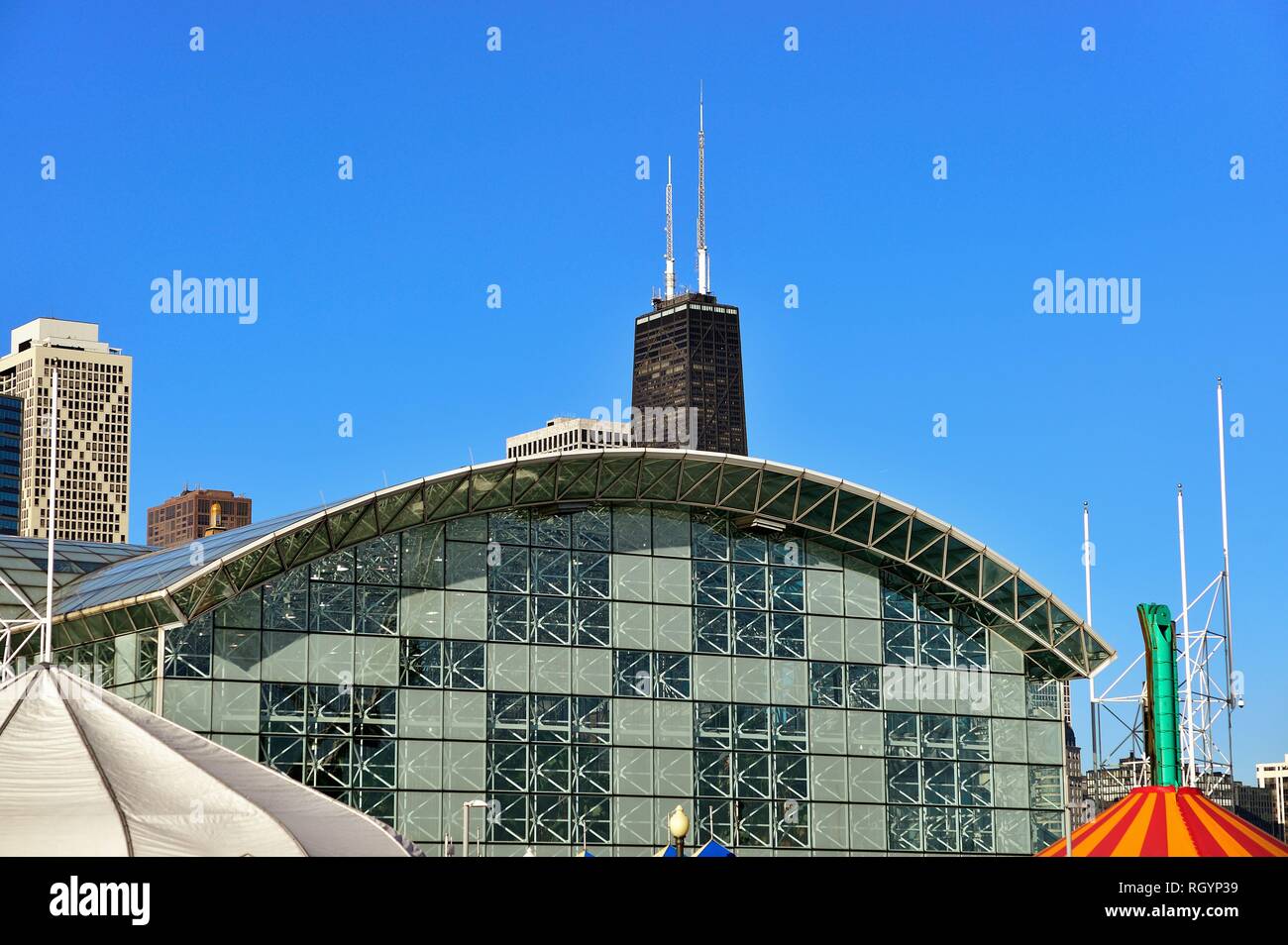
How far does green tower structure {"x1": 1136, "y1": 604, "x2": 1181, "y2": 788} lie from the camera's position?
57.8 metres

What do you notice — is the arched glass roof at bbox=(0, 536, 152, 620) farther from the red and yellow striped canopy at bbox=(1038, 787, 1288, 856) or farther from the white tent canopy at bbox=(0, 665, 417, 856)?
the red and yellow striped canopy at bbox=(1038, 787, 1288, 856)

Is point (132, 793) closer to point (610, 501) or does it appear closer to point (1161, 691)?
point (610, 501)

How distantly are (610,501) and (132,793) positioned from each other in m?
28.9

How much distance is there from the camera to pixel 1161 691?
58906 mm

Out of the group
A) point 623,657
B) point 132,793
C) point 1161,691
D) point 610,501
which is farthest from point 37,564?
point 1161,691

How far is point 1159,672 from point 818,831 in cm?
1289

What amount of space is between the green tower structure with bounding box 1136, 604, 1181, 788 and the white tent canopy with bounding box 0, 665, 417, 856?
27802mm

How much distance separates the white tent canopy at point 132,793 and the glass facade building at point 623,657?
44.9 feet

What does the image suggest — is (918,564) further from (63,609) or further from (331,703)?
(63,609)

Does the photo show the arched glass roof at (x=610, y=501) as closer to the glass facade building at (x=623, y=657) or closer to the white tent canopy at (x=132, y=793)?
the glass facade building at (x=623, y=657)

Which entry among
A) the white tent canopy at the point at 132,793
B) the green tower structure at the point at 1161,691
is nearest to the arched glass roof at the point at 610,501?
the green tower structure at the point at 1161,691

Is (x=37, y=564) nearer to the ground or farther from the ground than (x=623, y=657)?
farther from the ground

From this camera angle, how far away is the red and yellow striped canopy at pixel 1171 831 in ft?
175
